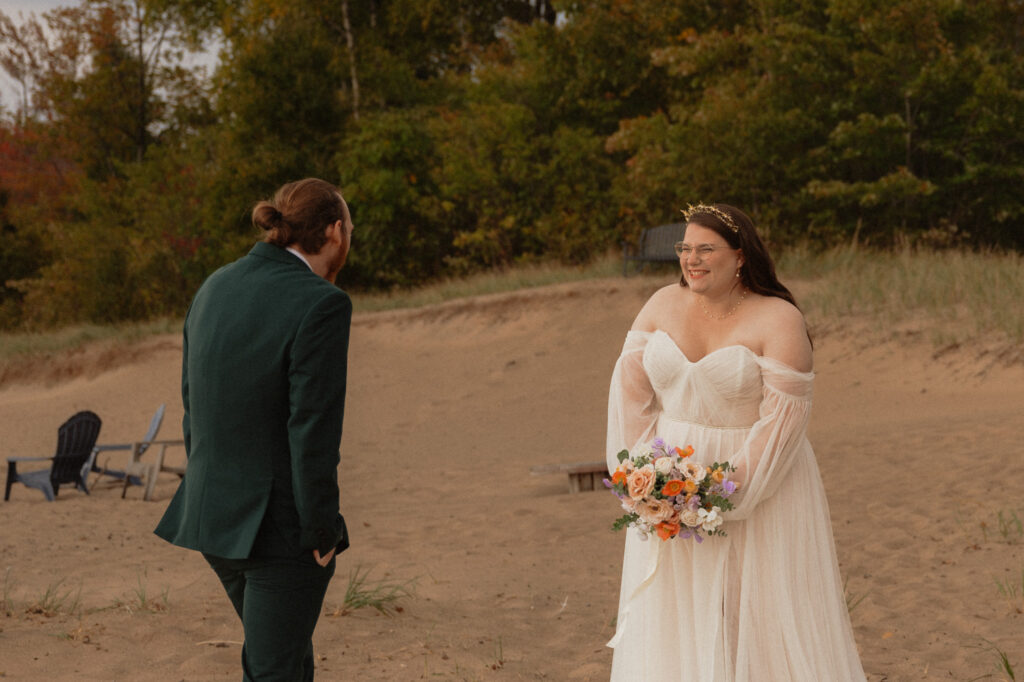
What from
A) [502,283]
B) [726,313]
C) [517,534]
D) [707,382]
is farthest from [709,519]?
[502,283]

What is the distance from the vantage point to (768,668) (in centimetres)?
367

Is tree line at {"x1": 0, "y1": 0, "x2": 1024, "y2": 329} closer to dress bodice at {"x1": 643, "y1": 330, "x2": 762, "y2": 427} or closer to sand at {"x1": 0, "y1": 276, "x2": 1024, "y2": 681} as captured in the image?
sand at {"x1": 0, "y1": 276, "x2": 1024, "y2": 681}

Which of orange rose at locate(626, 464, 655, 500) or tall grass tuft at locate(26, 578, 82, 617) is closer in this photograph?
orange rose at locate(626, 464, 655, 500)

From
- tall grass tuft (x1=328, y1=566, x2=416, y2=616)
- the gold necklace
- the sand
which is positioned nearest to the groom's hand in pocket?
the gold necklace

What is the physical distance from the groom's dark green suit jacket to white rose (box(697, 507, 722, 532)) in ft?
3.92

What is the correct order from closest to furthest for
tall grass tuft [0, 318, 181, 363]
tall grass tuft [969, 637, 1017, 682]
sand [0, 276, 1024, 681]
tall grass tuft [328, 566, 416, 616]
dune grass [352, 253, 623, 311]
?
tall grass tuft [969, 637, 1017, 682] < sand [0, 276, 1024, 681] < tall grass tuft [328, 566, 416, 616] < dune grass [352, 253, 623, 311] < tall grass tuft [0, 318, 181, 363]

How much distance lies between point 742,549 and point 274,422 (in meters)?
1.75

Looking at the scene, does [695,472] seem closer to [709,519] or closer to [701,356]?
[709,519]

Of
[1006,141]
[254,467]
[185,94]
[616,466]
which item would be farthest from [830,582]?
[185,94]

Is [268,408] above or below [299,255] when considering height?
below

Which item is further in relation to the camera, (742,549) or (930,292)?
(930,292)

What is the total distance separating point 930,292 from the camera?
15539 mm

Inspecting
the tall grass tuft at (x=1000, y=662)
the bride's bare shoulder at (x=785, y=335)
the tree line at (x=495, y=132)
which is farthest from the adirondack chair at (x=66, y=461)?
the tree line at (x=495, y=132)

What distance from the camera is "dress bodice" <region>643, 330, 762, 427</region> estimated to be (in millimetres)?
3586
